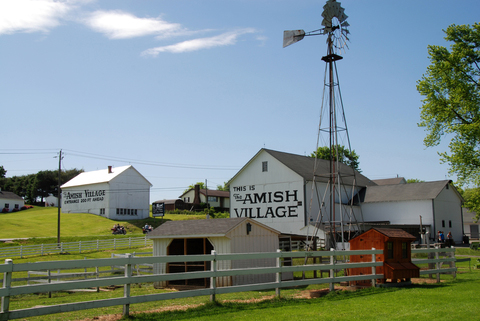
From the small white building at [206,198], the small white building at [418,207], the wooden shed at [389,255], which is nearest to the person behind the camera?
the wooden shed at [389,255]

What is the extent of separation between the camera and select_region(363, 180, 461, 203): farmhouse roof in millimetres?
44484

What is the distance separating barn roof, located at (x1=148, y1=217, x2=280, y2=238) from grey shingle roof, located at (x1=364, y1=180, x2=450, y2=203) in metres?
29.3

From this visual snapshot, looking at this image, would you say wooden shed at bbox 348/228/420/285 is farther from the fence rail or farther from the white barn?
the fence rail

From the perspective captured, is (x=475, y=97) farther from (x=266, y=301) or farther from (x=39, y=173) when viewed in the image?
(x=39, y=173)

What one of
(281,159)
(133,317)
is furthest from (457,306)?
(281,159)

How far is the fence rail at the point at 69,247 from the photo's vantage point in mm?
38844

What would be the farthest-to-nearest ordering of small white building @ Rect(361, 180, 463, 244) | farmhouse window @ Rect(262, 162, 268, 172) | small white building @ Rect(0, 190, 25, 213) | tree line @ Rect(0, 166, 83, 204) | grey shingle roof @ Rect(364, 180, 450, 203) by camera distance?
tree line @ Rect(0, 166, 83, 204) < small white building @ Rect(0, 190, 25, 213) < farmhouse window @ Rect(262, 162, 268, 172) < grey shingle roof @ Rect(364, 180, 450, 203) < small white building @ Rect(361, 180, 463, 244)

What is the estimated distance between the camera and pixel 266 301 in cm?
1078

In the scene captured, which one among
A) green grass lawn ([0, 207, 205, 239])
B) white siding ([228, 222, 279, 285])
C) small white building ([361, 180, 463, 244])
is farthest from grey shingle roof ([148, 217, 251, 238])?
green grass lawn ([0, 207, 205, 239])

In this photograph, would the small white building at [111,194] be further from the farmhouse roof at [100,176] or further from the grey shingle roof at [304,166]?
the grey shingle roof at [304,166]

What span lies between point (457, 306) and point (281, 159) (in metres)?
35.6

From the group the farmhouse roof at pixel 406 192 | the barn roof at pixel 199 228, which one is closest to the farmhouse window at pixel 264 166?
the farmhouse roof at pixel 406 192

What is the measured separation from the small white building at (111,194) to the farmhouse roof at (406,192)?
4133 centimetres

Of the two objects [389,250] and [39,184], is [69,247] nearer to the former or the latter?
[389,250]
